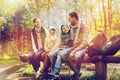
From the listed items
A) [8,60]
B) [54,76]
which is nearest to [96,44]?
[54,76]

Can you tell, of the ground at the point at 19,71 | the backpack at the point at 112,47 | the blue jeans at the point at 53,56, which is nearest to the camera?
the backpack at the point at 112,47

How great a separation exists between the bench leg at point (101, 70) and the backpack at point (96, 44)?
95 millimetres

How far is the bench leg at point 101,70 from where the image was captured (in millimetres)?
3334

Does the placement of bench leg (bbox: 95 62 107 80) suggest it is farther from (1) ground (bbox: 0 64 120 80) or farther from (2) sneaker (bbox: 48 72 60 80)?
(2) sneaker (bbox: 48 72 60 80)

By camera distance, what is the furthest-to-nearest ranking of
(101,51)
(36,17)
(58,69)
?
(36,17), (58,69), (101,51)

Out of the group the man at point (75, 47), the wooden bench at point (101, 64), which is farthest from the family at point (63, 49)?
the wooden bench at point (101, 64)

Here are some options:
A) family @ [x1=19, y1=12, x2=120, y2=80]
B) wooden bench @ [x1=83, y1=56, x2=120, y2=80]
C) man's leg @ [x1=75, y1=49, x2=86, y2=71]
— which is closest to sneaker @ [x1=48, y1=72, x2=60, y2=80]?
family @ [x1=19, y1=12, x2=120, y2=80]

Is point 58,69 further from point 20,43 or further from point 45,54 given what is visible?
point 20,43

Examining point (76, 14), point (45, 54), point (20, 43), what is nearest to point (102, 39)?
point (76, 14)

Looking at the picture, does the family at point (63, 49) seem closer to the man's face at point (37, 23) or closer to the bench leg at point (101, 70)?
the man's face at point (37, 23)

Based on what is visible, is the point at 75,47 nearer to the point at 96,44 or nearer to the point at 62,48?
the point at 62,48

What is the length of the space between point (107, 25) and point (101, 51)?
38 cm

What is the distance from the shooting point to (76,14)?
359cm

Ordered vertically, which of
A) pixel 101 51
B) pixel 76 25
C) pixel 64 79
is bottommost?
pixel 64 79
